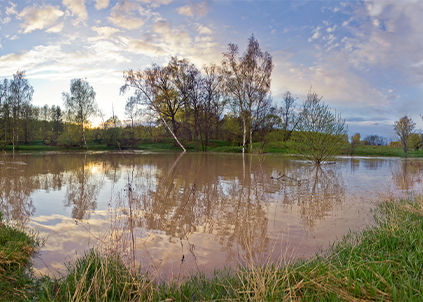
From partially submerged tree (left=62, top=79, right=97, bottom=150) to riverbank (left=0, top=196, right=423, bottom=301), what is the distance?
146 ft

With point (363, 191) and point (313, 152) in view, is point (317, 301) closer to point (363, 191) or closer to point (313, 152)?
point (363, 191)

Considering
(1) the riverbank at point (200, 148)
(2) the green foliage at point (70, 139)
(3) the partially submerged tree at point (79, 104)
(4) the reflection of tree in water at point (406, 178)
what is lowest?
(4) the reflection of tree in water at point (406, 178)

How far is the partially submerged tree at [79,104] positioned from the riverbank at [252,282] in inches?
1755

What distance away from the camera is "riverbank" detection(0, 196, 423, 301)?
2271 mm

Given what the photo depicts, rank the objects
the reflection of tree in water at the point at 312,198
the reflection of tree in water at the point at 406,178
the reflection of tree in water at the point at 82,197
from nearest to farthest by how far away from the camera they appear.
→ 1. the reflection of tree in water at the point at 312,198
2. the reflection of tree in water at the point at 82,197
3. the reflection of tree in water at the point at 406,178

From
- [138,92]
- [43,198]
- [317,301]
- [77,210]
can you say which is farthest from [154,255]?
[138,92]

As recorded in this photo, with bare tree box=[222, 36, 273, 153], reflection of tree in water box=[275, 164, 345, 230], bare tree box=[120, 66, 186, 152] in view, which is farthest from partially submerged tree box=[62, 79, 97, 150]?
reflection of tree in water box=[275, 164, 345, 230]

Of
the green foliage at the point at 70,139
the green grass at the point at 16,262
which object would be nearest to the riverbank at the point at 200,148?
the green foliage at the point at 70,139

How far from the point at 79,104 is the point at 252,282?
158 feet

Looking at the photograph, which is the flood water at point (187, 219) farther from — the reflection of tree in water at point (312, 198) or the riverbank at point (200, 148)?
the riverbank at point (200, 148)

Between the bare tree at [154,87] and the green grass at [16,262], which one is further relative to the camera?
the bare tree at [154,87]

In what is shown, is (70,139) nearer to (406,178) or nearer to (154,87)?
(154,87)

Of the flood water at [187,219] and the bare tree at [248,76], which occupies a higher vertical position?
the bare tree at [248,76]

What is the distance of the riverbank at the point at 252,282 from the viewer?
227cm
